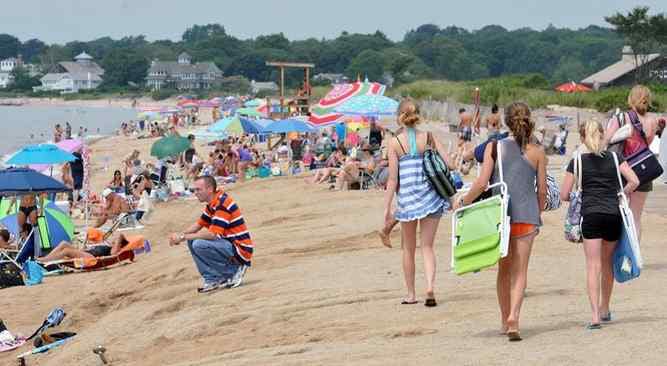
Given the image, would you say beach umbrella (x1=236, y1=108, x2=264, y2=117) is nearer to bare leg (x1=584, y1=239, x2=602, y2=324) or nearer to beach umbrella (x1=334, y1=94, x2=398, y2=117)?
beach umbrella (x1=334, y1=94, x2=398, y2=117)

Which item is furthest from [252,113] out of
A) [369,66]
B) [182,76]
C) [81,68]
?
[81,68]

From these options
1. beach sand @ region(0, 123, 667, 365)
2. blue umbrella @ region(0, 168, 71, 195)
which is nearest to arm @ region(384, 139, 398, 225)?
beach sand @ region(0, 123, 667, 365)

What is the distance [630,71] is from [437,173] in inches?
2313

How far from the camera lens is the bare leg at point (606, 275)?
6.77 m

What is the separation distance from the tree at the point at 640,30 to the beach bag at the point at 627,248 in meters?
59.7

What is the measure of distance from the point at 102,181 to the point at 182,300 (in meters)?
20.3

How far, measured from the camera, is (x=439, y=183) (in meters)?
7.58

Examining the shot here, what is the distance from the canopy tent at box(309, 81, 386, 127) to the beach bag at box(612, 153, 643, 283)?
1825cm

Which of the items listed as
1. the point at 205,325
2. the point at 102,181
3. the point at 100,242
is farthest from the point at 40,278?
the point at 102,181

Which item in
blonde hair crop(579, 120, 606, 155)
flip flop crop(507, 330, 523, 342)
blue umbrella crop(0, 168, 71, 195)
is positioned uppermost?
blonde hair crop(579, 120, 606, 155)

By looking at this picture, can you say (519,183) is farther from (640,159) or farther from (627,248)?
(640,159)

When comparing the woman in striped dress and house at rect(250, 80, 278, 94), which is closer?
the woman in striped dress

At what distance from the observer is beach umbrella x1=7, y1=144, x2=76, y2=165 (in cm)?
1764

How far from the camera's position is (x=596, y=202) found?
21.7 ft
